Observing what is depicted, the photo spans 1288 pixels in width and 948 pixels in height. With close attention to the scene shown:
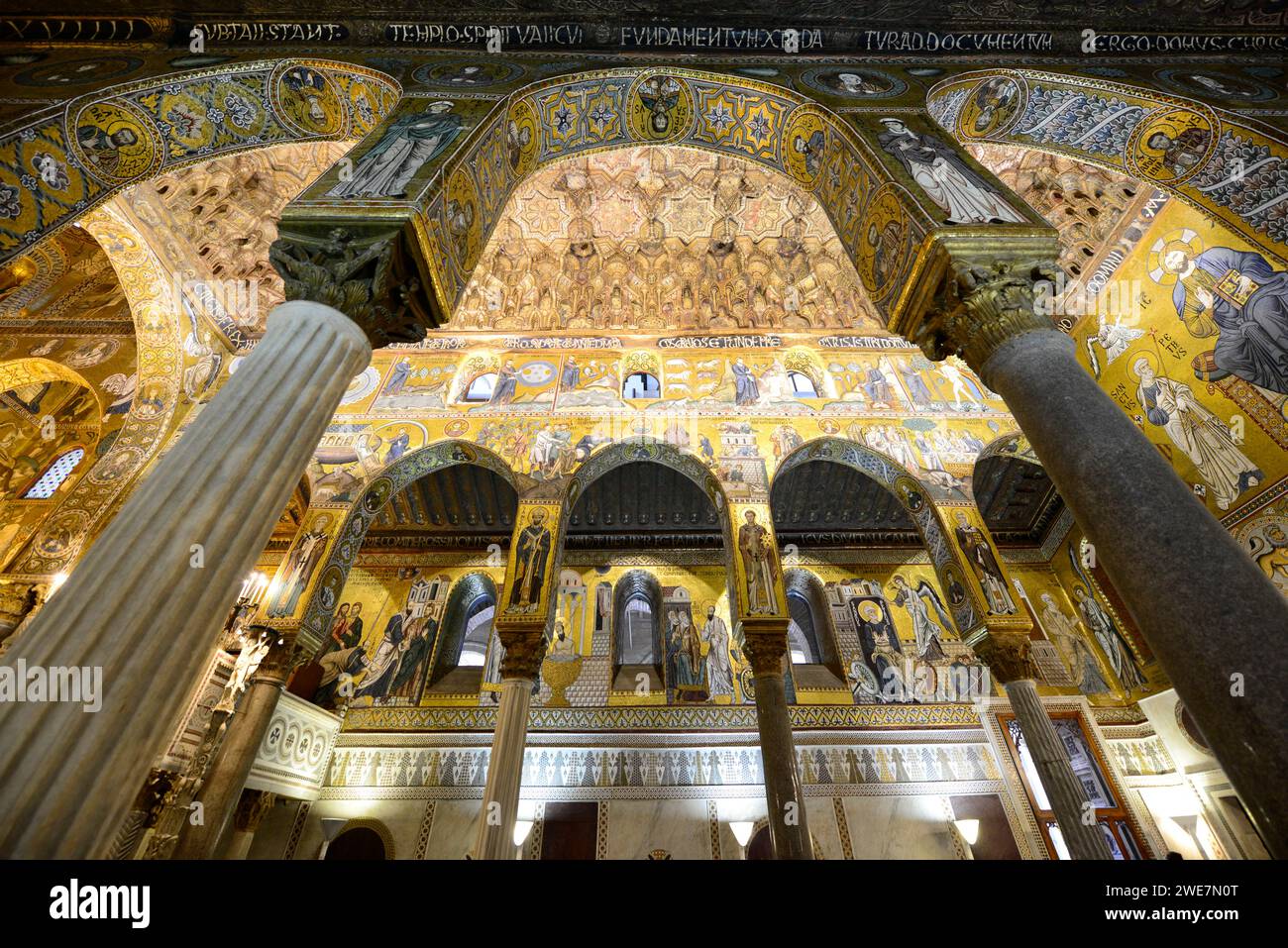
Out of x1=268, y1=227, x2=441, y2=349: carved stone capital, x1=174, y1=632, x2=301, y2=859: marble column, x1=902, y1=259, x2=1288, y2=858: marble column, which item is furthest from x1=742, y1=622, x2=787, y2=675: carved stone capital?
x1=174, y1=632, x2=301, y2=859: marble column

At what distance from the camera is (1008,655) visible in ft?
22.1

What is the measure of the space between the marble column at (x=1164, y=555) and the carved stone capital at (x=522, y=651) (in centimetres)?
539

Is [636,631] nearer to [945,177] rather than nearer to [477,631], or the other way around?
[477,631]

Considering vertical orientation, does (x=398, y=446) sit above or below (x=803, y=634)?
above

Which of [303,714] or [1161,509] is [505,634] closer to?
[303,714]

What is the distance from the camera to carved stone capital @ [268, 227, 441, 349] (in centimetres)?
317

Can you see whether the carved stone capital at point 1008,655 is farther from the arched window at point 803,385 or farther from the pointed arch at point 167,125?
the pointed arch at point 167,125

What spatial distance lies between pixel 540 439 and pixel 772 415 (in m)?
3.80

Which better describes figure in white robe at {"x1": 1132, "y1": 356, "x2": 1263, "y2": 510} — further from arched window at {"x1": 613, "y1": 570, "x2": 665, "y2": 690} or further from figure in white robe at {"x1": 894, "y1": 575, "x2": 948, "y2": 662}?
arched window at {"x1": 613, "y1": 570, "x2": 665, "y2": 690}

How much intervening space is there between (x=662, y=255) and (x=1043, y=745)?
350 inches

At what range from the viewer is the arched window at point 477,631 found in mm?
11750

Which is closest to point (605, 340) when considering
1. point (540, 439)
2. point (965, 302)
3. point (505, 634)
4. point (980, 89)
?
point (540, 439)

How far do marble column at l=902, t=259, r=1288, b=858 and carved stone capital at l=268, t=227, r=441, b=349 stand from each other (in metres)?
3.68

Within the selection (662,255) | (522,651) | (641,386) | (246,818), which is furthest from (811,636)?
(246,818)
